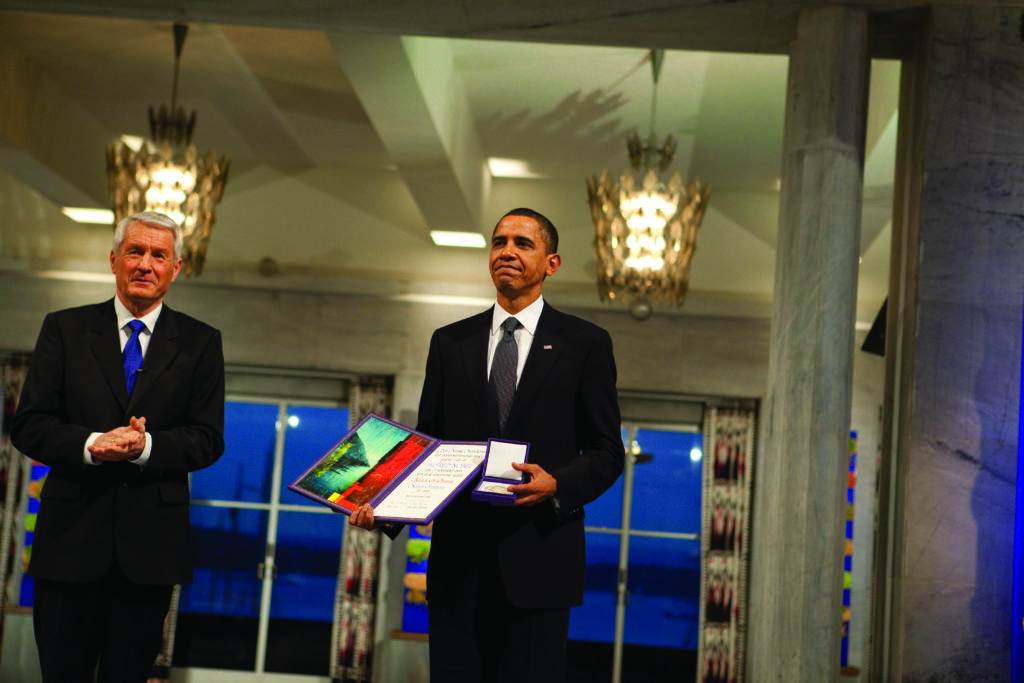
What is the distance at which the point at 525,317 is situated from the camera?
118 inches

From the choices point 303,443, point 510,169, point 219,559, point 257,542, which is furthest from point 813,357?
point 303,443

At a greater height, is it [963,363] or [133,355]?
[963,363]

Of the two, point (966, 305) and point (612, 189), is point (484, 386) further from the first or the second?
point (612, 189)

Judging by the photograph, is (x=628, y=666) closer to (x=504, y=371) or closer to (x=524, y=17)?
(x=524, y=17)

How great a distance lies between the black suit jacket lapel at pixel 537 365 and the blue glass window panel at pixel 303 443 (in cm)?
629

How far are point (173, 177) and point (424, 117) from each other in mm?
1350

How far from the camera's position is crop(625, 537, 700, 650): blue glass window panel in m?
11.7

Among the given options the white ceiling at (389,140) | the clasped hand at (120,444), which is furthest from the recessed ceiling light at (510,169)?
the clasped hand at (120,444)

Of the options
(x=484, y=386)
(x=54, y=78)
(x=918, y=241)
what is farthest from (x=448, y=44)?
(x=484, y=386)

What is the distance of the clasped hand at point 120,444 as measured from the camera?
2824 millimetres

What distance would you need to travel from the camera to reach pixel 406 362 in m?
9.80

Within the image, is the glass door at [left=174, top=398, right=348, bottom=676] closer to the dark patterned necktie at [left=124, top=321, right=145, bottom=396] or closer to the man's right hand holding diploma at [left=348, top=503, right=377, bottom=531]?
the dark patterned necktie at [left=124, top=321, right=145, bottom=396]

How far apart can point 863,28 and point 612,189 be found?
264cm

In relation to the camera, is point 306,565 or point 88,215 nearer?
point 88,215
